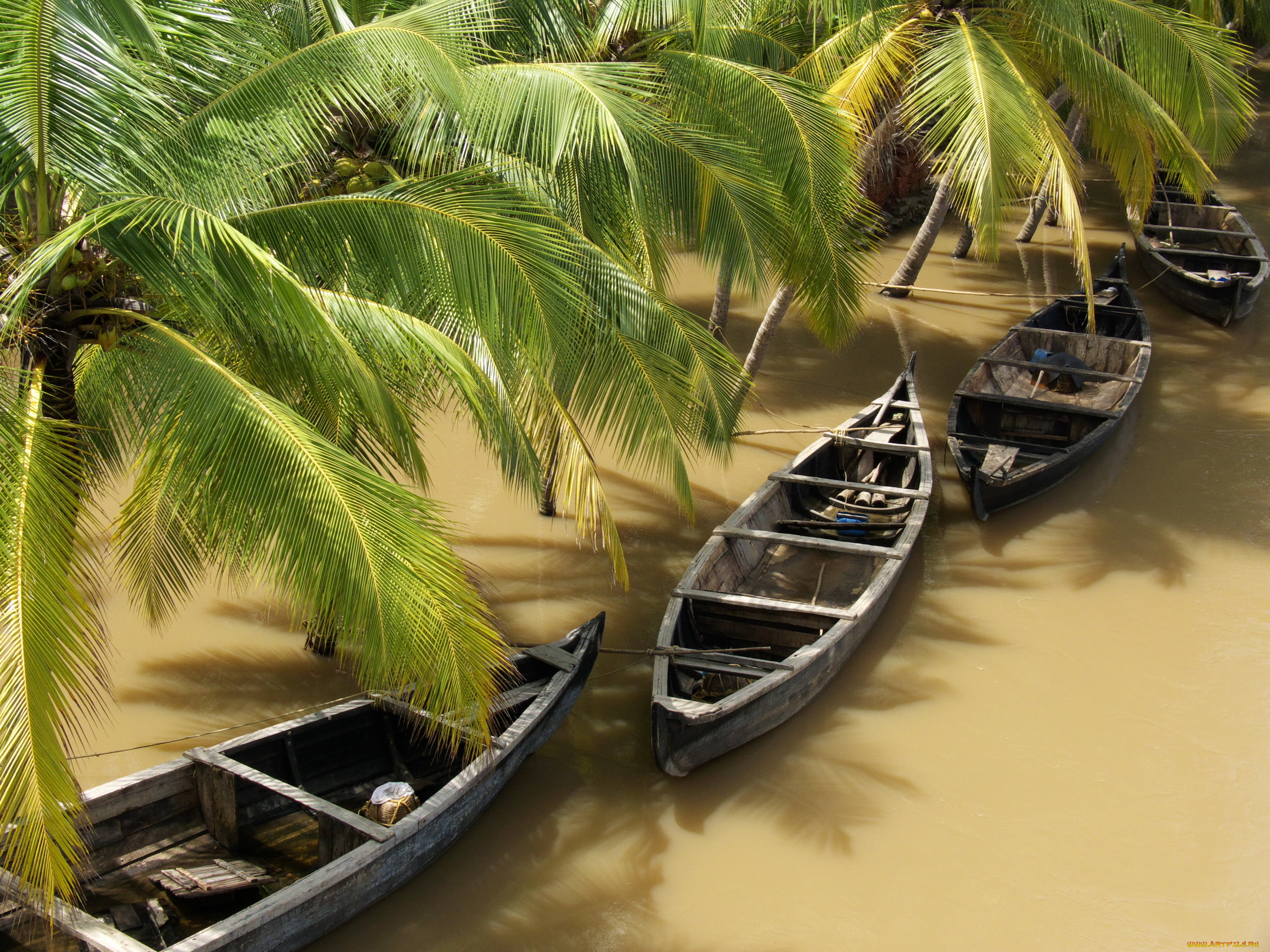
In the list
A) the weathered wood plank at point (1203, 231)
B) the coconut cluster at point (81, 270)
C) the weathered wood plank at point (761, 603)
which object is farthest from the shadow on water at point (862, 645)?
the coconut cluster at point (81, 270)

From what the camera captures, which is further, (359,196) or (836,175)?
(836,175)

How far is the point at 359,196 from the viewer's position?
16.7 feet

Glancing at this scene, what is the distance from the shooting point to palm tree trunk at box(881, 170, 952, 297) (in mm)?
12500

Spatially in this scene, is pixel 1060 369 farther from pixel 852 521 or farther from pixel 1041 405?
pixel 852 521

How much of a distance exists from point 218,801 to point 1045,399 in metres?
9.01

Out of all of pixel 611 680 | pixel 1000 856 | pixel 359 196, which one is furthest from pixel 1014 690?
pixel 359 196

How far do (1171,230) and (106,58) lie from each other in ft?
51.6

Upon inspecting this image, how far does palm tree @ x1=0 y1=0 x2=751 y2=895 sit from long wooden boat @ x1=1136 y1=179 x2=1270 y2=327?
10.0 metres

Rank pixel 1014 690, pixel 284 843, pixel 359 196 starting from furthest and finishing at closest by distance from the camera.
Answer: pixel 1014 690 → pixel 284 843 → pixel 359 196

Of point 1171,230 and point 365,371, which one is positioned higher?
point 365,371

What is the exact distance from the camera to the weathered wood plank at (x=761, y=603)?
7625 mm

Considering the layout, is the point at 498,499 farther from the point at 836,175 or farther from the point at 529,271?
the point at 529,271

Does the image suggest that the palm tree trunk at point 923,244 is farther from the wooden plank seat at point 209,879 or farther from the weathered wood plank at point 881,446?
the wooden plank seat at point 209,879

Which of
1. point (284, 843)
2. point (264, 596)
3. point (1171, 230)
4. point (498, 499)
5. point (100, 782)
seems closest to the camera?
point (284, 843)
